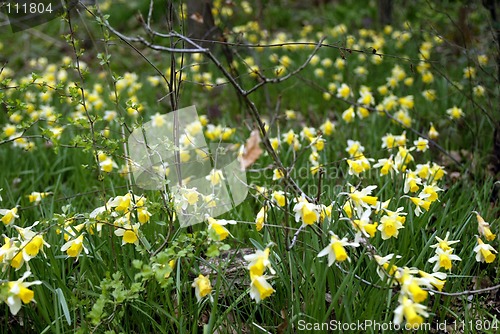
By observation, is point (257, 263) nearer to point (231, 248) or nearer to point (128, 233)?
point (128, 233)

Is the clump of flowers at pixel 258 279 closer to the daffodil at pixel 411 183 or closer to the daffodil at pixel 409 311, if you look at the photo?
the daffodil at pixel 409 311

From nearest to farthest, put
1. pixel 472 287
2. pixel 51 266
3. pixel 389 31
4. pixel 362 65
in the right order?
pixel 51 266 → pixel 472 287 → pixel 362 65 → pixel 389 31

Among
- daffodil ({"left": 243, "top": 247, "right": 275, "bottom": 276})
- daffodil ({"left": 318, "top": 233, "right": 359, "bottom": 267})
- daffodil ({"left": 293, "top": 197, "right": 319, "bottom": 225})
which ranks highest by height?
daffodil ({"left": 293, "top": 197, "right": 319, "bottom": 225})

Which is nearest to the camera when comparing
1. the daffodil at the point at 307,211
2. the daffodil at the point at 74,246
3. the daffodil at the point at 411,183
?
the daffodil at the point at 307,211

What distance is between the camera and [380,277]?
1.73 meters

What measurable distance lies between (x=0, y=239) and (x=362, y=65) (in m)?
3.69

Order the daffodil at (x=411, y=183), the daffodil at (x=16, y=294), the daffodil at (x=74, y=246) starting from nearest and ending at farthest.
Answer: the daffodil at (x=16, y=294) < the daffodil at (x=74, y=246) < the daffodil at (x=411, y=183)

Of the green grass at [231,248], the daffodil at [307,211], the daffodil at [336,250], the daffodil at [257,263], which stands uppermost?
the daffodil at [307,211]

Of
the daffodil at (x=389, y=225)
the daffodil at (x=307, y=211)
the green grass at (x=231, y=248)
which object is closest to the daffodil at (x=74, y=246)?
the green grass at (x=231, y=248)

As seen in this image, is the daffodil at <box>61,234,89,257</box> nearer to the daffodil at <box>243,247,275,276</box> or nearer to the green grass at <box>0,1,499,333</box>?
the green grass at <box>0,1,499,333</box>

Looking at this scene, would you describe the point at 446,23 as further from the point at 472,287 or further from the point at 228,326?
the point at 228,326

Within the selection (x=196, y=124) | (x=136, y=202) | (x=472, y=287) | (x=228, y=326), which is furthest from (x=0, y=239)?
(x=472, y=287)

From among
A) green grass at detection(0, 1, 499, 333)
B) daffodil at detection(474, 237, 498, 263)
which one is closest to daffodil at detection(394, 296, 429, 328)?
green grass at detection(0, 1, 499, 333)

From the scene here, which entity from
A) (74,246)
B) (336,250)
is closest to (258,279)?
(336,250)
